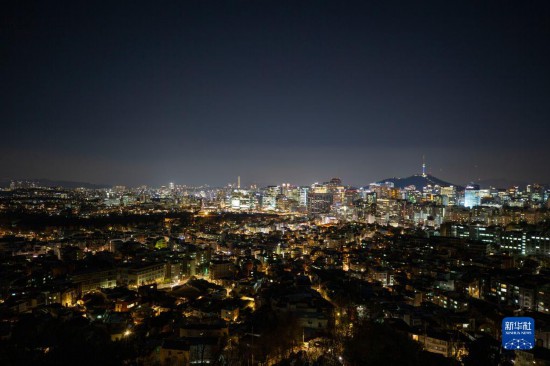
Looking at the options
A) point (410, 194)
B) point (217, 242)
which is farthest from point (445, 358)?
point (410, 194)

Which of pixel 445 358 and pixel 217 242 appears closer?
pixel 445 358

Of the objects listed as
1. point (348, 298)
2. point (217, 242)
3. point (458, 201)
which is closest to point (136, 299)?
point (348, 298)

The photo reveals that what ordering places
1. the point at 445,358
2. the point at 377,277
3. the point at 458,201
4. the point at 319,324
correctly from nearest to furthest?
the point at 445,358, the point at 319,324, the point at 377,277, the point at 458,201

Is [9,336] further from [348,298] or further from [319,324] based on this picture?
[348,298]

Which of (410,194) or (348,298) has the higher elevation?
(410,194)

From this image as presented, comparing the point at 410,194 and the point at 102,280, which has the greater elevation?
the point at 410,194

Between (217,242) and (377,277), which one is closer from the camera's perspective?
(377,277)

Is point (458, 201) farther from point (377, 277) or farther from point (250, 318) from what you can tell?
point (250, 318)

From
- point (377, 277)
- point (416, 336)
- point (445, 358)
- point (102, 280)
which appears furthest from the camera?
point (377, 277)


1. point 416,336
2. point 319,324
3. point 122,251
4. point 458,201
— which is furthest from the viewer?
point 458,201
